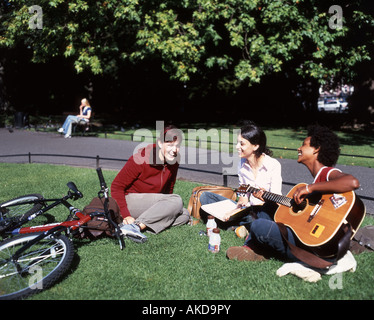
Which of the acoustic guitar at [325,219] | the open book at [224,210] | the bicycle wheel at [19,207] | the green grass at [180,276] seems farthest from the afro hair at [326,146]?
the bicycle wheel at [19,207]

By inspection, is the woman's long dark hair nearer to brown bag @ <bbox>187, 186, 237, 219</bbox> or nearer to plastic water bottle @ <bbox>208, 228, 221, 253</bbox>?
plastic water bottle @ <bbox>208, 228, 221, 253</bbox>

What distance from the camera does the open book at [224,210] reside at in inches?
195

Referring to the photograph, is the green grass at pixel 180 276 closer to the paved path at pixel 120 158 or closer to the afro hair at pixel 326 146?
the afro hair at pixel 326 146

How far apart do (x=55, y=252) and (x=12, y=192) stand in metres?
3.85

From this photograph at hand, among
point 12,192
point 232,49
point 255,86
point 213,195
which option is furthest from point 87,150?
point 255,86

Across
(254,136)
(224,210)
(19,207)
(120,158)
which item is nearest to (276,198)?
(254,136)

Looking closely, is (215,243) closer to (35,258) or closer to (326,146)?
(326,146)

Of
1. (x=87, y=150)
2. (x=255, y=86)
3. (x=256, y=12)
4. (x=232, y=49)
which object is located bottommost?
(x=87, y=150)

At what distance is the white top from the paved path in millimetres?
1544

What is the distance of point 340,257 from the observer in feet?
11.7

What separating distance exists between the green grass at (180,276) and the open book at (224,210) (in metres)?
0.27

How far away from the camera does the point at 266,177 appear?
4789mm

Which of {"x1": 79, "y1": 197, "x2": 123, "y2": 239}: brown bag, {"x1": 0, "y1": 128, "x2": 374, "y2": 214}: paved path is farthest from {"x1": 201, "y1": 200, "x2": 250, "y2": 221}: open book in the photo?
{"x1": 0, "y1": 128, "x2": 374, "y2": 214}: paved path

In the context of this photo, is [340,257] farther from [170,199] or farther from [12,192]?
[12,192]
